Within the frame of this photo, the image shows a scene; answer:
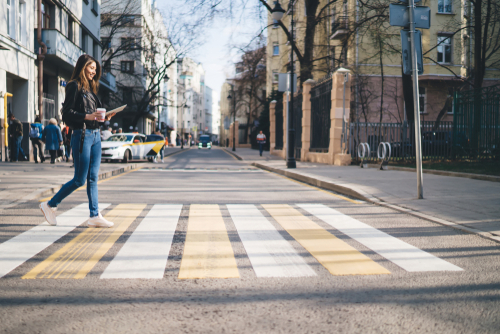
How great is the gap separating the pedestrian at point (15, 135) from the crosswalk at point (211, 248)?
45.3ft

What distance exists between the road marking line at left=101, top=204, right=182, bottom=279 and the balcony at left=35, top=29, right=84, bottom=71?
1813cm

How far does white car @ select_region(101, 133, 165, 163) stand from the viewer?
73.7ft

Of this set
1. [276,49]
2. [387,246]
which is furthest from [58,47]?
[276,49]

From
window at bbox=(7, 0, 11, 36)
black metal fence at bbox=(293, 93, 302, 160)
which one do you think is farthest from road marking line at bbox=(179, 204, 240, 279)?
black metal fence at bbox=(293, 93, 302, 160)

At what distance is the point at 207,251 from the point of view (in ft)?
15.9

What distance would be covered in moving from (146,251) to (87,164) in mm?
1563

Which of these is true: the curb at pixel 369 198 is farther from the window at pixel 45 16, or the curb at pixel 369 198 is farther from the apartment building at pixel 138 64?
the apartment building at pixel 138 64

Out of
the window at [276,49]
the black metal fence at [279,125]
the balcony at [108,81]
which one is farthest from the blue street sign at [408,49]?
the window at [276,49]

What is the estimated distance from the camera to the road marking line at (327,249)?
4180 mm

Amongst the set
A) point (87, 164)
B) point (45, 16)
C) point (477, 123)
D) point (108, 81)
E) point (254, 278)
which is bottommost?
point (254, 278)

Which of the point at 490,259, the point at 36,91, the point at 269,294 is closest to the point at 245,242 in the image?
the point at 269,294

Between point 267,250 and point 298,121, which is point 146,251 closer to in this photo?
point 267,250

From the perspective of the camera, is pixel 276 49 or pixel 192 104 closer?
pixel 276 49

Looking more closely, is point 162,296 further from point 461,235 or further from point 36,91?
point 36,91
